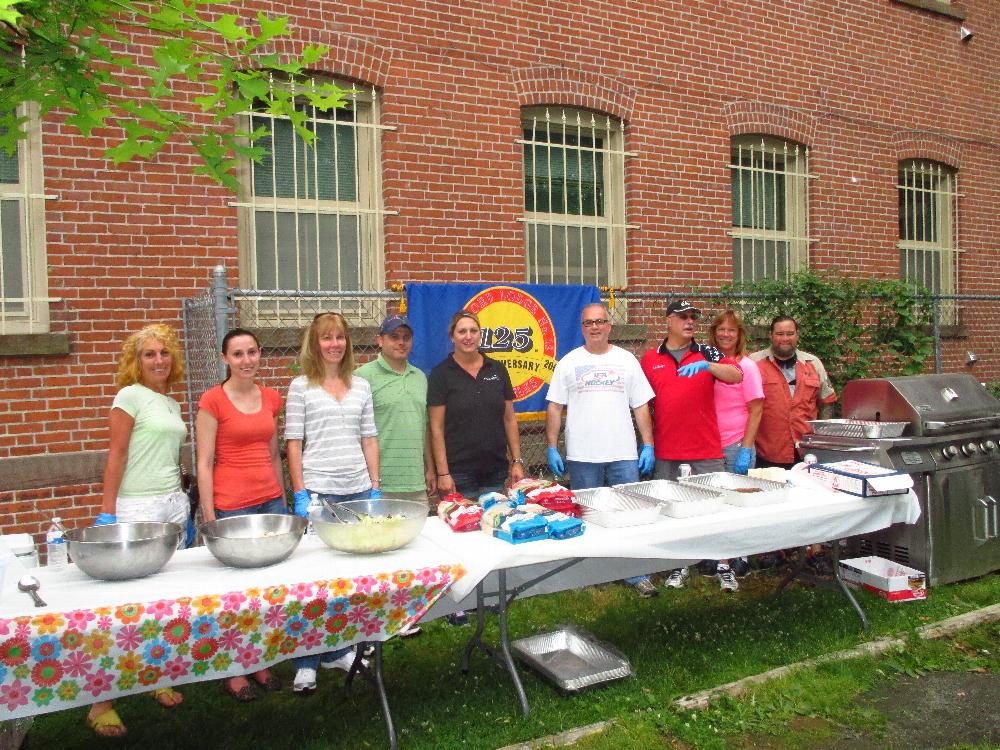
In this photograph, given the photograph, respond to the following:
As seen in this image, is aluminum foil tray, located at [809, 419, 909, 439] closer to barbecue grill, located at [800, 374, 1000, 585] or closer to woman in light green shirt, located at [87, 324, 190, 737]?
barbecue grill, located at [800, 374, 1000, 585]

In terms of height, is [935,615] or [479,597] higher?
[479,597]

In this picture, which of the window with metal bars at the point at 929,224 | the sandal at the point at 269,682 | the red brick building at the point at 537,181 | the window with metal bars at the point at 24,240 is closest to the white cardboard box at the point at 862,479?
the sandal at the point at 269,682

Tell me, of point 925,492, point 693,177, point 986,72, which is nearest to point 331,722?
point 925,492

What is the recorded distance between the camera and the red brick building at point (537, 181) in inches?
228

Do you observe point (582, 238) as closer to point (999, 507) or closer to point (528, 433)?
point (528, 433)

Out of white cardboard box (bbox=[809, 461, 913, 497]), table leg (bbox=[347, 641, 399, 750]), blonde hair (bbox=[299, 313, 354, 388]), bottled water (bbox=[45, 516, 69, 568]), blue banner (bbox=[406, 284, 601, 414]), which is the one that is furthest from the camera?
blue banner (bbox=[406, 284, 601, 414])

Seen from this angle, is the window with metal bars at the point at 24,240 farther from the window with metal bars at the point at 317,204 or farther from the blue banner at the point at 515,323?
the blue banner at the point at 515,323

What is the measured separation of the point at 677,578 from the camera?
222 inches

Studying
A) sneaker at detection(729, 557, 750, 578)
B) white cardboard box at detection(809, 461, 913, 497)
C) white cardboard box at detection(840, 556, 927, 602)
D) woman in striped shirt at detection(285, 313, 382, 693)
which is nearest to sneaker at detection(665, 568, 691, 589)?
sneaker at detection(729, 557, 750, 578)

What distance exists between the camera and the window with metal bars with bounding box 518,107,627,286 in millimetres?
7641

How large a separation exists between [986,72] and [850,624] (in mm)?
8935

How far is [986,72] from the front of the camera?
34.3 ft

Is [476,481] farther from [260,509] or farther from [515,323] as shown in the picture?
[515,323]

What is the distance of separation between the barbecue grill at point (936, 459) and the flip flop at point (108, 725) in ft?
14.8
